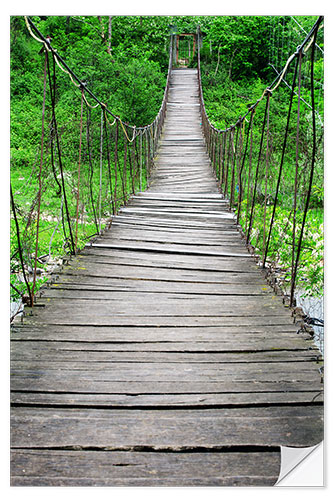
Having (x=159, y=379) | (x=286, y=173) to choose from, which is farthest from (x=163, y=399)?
(x=286, y=173)

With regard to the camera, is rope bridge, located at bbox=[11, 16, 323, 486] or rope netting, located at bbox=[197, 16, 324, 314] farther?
rope netting, located at bbox=[197, 16, 324, 314]

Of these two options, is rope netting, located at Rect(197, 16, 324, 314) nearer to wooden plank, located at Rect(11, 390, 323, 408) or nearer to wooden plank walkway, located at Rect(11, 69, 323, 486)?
wooden plank walkway, located at Rect(11, 69, 323, 486)

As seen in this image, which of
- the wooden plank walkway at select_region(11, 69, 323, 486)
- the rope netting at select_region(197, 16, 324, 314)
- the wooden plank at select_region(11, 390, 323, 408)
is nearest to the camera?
the wooden plank walkway at select_region(11, 69, 323, 486)

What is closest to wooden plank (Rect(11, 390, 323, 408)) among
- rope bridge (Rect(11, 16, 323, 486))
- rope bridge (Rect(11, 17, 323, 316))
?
rope bridge (Rect(11, 16, 323, 486))

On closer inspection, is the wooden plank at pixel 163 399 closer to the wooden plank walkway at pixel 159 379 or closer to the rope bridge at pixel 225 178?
the wooden plank walkway at pixel 159 379

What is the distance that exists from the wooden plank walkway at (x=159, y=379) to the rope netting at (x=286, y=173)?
0.96 feet

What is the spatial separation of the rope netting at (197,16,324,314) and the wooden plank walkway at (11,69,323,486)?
292 mm

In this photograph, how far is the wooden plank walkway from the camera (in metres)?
0.84

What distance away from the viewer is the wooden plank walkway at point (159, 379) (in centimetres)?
84

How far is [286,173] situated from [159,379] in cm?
336

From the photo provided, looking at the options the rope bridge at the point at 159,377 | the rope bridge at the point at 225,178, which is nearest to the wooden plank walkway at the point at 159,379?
the rope bridge at the point at 159,377

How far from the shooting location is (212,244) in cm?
250

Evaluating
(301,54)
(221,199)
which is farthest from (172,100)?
(301,54)

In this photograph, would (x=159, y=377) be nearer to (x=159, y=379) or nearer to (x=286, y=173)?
(x=159, y=379)
